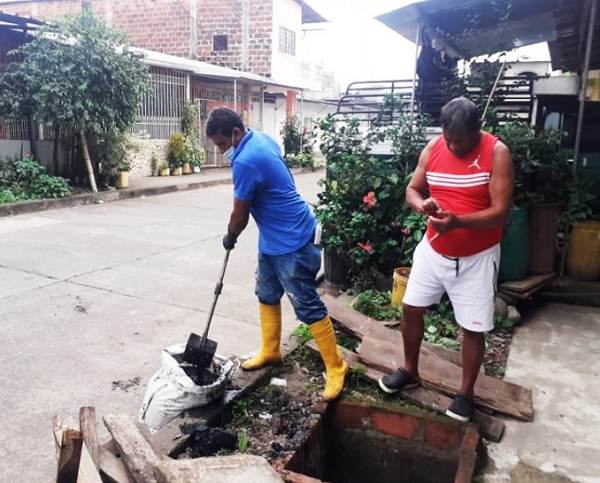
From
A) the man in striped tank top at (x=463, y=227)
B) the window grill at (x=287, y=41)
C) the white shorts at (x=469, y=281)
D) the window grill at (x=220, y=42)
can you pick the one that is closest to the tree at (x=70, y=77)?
the man in striped tank top at (x=463, y=227)

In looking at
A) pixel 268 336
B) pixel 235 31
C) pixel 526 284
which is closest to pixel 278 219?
pixel 268 336

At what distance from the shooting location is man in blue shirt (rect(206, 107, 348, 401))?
10.0 ft

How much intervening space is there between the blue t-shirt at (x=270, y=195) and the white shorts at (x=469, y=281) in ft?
2.54

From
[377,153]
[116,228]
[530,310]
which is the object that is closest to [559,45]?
[377,153]

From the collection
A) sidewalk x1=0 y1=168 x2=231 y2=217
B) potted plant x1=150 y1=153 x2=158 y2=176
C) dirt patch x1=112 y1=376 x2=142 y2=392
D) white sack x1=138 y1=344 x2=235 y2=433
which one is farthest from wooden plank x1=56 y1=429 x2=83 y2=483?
potted plant x1=150 y1=153 x2=158 y2=176

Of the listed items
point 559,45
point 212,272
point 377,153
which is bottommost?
point 212,272

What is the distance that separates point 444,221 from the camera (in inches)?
103

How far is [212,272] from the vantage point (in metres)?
6.22

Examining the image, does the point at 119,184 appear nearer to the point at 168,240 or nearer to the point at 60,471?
the point at 168,240

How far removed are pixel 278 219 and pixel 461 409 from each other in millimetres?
1491

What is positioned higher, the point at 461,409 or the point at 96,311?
the point at 461,409

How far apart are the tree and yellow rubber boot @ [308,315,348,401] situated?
848cm

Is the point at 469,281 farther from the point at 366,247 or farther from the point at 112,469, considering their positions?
the point at 366,247

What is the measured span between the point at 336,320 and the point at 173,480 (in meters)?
2.12
